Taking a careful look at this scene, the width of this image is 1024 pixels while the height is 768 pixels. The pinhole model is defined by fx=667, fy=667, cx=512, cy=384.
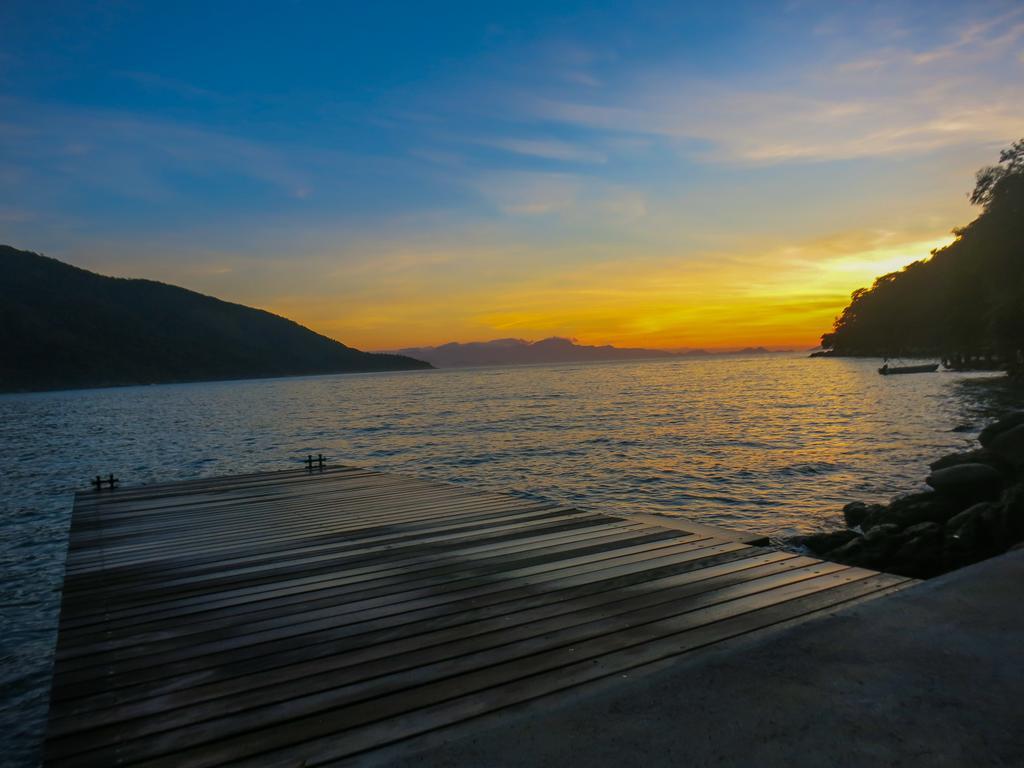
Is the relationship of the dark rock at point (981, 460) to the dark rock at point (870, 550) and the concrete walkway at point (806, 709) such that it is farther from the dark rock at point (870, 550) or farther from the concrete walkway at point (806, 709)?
the concrete walkway at point (806, 709)

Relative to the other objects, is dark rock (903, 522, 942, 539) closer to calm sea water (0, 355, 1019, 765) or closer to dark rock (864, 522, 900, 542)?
dark rock (864, 522, 900, 542)

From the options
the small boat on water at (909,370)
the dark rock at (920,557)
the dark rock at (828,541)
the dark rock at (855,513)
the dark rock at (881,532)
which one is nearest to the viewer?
the dark rock at (920,557)

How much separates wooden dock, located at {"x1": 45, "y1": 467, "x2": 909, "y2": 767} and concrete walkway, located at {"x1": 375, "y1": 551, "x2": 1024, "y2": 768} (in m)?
0.47

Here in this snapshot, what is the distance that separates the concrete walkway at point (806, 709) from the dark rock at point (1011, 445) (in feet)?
49.3

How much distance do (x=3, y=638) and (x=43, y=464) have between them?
80.8ft

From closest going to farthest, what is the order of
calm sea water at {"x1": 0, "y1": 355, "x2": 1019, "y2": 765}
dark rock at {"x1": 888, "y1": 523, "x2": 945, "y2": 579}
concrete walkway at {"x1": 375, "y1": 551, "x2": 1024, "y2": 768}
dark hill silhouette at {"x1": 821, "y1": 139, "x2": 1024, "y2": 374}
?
concrete walkway at {"x1": 375, "y1": 551, "x2": 1024, "y2": 768} < dark rock at {"x1": 888, "y1": 523, "x2": 945, "y2": 579} < calm sea water at {"x1": 0, "y1": 355, "x2": 1019, "y2": 765} < dark hill silhouette at {"x1": 821, "y1": 139, "x2": 1024, "y2": 374}

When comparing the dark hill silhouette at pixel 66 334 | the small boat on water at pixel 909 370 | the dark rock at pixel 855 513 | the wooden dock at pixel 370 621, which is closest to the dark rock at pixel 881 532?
the dark rock at pixel 855 513

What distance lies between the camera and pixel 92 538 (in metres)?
9.13

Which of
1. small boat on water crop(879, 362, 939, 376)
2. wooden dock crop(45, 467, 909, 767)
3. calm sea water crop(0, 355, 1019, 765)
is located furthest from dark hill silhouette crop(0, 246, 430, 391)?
wooden dock crop(45, 467, 909, 767)

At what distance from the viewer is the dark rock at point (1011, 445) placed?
16.1m

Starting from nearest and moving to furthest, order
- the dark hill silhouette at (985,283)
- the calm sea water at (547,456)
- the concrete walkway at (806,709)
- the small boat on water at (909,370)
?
1. the concrete walkway at (806,709)
2. the calm sea water at (547,456)
3. the dark hill silhouette at (985,283)
4. the small boat on water at (909,370)

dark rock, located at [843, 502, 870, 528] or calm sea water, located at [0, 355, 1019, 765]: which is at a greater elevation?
dark rock, located at [843, 502, 870, 528]

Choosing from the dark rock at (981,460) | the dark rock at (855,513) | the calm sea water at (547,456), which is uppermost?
the dark rock at (981,460)

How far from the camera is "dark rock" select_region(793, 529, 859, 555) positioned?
36.0 feet
